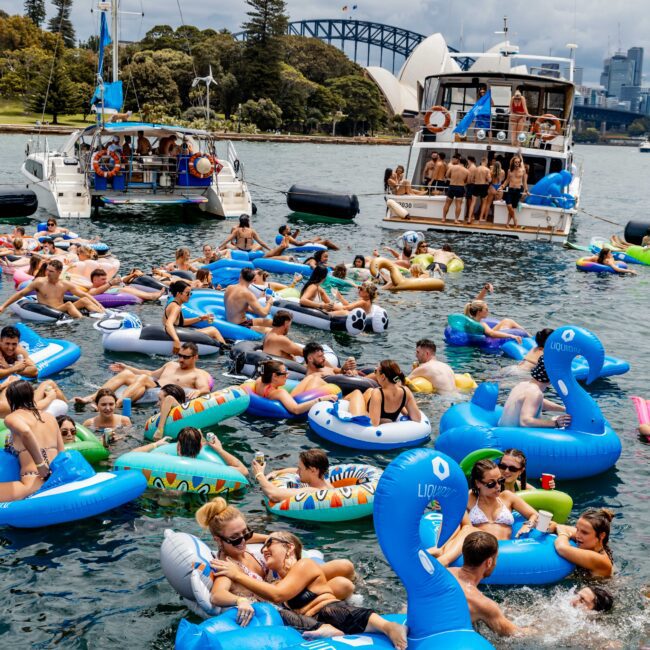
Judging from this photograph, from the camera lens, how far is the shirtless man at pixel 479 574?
20.5ft

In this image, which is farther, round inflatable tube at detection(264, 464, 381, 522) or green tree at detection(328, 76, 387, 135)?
green tree at detection(328, 76, 387, 135)

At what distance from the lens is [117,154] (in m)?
27.2

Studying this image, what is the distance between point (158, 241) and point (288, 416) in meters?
14.8

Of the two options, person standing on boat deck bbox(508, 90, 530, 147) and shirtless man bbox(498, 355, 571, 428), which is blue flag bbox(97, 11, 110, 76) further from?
shirtless man bbox(498, 355, 571, 428)

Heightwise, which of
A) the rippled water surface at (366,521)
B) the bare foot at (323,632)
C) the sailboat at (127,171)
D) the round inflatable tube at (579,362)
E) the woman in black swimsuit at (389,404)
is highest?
the sailboat at (127,171)

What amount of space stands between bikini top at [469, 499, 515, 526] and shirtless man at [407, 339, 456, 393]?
4.24m

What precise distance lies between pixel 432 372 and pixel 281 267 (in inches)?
349

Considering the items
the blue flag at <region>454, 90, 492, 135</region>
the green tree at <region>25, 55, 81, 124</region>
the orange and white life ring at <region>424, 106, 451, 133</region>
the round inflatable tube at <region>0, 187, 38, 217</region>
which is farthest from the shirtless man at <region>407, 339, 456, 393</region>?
the green tree at <region>25, 55, 81, 124</region>

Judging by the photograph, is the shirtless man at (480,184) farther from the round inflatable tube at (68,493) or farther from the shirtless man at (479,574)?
the shirtless man at (479,574)

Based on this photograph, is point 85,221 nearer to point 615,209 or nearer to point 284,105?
point 615,209

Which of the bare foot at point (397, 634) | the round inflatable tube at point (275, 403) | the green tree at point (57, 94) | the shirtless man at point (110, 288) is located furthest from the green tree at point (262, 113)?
the bare foot at point (397, 634)

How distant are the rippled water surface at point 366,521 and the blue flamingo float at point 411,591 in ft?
3.37

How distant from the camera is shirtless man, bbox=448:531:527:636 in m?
6.25

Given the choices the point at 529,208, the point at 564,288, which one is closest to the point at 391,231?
the point at 529,208
